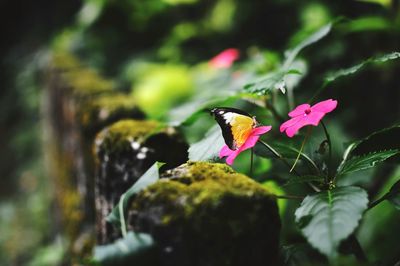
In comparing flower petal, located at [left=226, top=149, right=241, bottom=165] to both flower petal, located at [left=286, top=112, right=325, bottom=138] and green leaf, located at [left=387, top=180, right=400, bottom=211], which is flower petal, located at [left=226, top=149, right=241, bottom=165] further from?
green leaf, located at [left=387, top=180, right=400, bottom=211]

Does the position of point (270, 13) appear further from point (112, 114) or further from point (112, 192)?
point (112, 192)

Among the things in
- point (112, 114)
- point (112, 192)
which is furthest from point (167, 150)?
point (112, 114)

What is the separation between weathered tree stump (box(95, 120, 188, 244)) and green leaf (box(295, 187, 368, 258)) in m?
0.46

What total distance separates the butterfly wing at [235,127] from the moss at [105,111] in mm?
776

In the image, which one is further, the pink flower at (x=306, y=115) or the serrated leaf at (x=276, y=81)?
the serrated leaf at (x=276, y=81)

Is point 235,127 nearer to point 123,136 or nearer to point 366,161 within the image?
point 366,161

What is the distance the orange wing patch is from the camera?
0.84 metres

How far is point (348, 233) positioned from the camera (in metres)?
0.64

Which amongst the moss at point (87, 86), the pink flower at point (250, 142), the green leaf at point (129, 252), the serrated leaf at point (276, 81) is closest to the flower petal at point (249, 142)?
the pink flower at point (250, 142)

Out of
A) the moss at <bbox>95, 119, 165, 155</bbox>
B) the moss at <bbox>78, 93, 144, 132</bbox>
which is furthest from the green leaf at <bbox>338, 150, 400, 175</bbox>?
the moss at <bbox>78, 93, 144, 132</bbox>

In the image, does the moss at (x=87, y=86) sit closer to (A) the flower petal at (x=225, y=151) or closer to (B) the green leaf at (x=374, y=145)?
(A) the flower petal at (x=225, y=151)

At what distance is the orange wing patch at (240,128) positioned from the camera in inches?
32.9

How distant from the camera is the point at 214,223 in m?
0.69

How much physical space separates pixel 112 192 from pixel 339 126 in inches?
63.2
